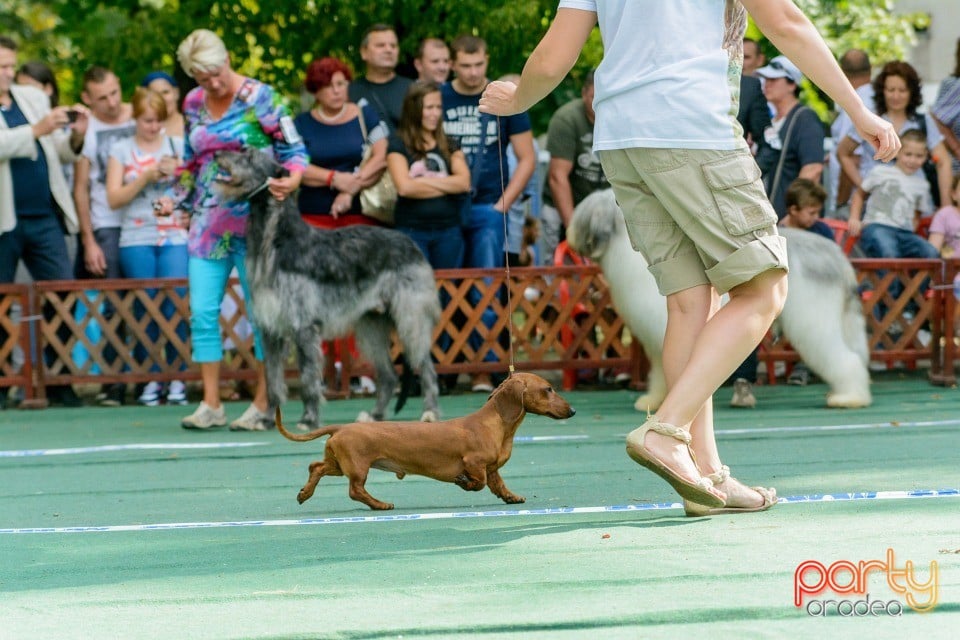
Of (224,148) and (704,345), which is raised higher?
(224,148)

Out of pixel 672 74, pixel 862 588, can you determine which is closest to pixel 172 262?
pixel 672 74

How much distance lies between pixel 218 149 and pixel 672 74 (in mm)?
4131

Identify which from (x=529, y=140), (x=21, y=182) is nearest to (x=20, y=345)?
(x=21, y=182)

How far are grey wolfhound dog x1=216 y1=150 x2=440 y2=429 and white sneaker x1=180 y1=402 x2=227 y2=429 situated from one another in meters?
0.39

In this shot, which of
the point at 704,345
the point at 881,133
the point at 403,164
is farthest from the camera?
the point at 403,164

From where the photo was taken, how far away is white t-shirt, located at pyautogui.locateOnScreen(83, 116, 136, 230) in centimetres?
1017

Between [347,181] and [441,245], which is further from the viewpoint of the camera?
[441,245]

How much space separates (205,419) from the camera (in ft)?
27.2

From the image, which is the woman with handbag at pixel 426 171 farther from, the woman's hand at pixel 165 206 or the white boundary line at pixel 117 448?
the white boundary line at pixel 117 448

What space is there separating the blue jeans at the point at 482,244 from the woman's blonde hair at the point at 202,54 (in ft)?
8.54

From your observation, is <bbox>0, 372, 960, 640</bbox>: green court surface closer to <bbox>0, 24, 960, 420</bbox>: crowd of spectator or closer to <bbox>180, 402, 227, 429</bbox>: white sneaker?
<bbox>180, 402, 227, 429</bbox>: white sneaker

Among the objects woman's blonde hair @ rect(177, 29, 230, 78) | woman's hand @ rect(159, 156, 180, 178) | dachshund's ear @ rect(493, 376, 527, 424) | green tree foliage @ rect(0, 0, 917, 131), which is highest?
green tree foliage @ rect(0, 0, 917, 131)

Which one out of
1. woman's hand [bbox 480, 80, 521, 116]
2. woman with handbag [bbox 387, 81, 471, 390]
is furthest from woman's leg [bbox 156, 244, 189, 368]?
woman's hand [bbox 480, 80, 521, 116]

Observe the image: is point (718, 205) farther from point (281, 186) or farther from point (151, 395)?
point (151, 395)
